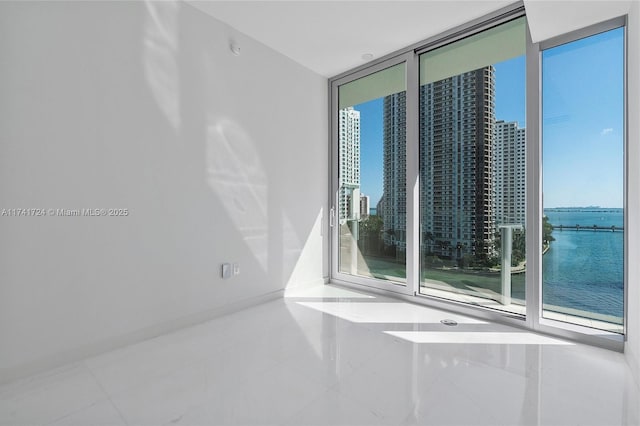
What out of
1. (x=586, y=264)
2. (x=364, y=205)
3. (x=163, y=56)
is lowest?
(x=586, y=264)

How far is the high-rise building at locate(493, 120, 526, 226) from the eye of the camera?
264cm

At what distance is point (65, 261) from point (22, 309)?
1.07ft

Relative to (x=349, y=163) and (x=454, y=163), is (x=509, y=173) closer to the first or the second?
(x=454, y=163)

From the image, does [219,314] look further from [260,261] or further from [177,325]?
[260,261]

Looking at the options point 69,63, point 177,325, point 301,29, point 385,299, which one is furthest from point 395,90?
point 177,325

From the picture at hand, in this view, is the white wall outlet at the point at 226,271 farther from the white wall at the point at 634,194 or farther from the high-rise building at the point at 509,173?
the white wall at the point at 634,194

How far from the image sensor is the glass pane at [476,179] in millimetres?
2699

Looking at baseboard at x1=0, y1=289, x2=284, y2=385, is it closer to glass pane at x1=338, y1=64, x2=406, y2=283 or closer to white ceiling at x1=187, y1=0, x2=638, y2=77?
glass pane at x1=338, y1=64, x2=406, y2=283

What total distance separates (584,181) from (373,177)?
6.37 ft

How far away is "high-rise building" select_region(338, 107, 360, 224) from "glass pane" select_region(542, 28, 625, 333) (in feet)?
6.33

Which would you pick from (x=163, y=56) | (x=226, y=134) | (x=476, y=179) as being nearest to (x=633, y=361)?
(x=476, y=179)

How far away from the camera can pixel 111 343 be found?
7.30 ft

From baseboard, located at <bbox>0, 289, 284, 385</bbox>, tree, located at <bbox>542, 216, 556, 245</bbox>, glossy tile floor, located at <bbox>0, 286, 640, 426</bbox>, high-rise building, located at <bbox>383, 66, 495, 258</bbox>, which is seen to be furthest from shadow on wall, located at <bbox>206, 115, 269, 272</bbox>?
tree, located at <bbox>542, 216, 556, 245</bbox>

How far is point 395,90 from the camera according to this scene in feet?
11.5
